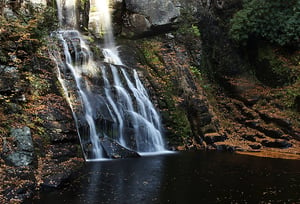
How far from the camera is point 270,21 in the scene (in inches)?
725

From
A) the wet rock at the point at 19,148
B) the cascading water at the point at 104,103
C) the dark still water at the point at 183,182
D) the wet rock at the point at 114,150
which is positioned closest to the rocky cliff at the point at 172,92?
the wet rock at the point at 19,148

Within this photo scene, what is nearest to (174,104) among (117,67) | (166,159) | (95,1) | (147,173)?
(117,67)

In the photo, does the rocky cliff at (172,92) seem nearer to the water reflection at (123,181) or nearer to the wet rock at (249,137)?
the wet rock at (249,137)

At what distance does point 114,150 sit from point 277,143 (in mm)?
7804

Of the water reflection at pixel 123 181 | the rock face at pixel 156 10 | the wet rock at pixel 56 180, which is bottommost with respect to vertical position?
the water reflection at pixel 123 181

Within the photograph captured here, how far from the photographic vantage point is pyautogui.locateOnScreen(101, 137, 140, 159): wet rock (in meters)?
12.0

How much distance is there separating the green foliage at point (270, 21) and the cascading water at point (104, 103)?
7446 mm

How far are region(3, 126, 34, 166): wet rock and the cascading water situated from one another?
9.68ft

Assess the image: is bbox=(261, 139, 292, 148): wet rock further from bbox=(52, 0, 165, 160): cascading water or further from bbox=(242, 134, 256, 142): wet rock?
bbox=(52, 0, 165, 160): cascading water

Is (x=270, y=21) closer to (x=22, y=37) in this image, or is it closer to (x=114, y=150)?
(x=114, y=150)

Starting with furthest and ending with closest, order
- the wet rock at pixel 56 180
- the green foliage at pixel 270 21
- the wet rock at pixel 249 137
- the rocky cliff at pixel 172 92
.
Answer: the green foliage at pixel 270 21
the wet rock at pixel 249 137
the rocky cliff at pixel 172 92
the wet rock at pixel 56 180

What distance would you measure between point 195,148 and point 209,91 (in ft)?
15.7

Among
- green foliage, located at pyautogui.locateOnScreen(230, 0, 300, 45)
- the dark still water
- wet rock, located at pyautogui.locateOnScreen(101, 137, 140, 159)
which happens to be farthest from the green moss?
green foliage, located at pyautogui.locateOnScreen(230, 0, 300, 45)

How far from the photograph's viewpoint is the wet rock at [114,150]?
39.5 ft
